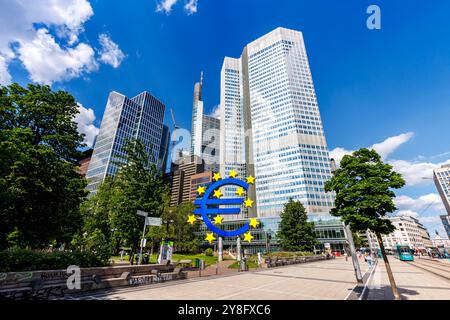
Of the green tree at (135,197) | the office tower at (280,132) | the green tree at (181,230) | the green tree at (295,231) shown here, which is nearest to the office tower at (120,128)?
the office tower at (280,132)

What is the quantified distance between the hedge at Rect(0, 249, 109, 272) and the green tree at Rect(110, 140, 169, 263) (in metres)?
5.42

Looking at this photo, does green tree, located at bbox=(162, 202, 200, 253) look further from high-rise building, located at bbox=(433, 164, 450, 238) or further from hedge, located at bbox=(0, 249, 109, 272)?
high-rise building, located at bbox=(433, 164, 450, 238)

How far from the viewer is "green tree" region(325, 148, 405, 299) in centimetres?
1025

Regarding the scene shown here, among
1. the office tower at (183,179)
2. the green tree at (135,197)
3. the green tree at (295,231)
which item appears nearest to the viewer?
the green tree at (135,197)

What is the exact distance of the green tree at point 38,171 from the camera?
13062mm

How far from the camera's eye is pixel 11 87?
1557 centimetres

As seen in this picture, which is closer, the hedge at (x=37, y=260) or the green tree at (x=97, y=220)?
the hedge at (x=37, y=260)

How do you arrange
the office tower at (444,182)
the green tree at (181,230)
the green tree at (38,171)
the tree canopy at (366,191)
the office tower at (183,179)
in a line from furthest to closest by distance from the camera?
the office tower at (183,179) → the office tower at (444,182) → the green tree at (181,230) → the green tree at (38,171) → the tree canopy at (366,191)

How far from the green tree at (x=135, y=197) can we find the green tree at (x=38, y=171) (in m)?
3.28

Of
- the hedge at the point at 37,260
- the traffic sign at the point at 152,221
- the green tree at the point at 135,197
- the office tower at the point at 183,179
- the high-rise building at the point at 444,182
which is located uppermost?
the office tower at the point at 183,179

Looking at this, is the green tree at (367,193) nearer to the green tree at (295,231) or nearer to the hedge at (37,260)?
the hedge at (37,260)
